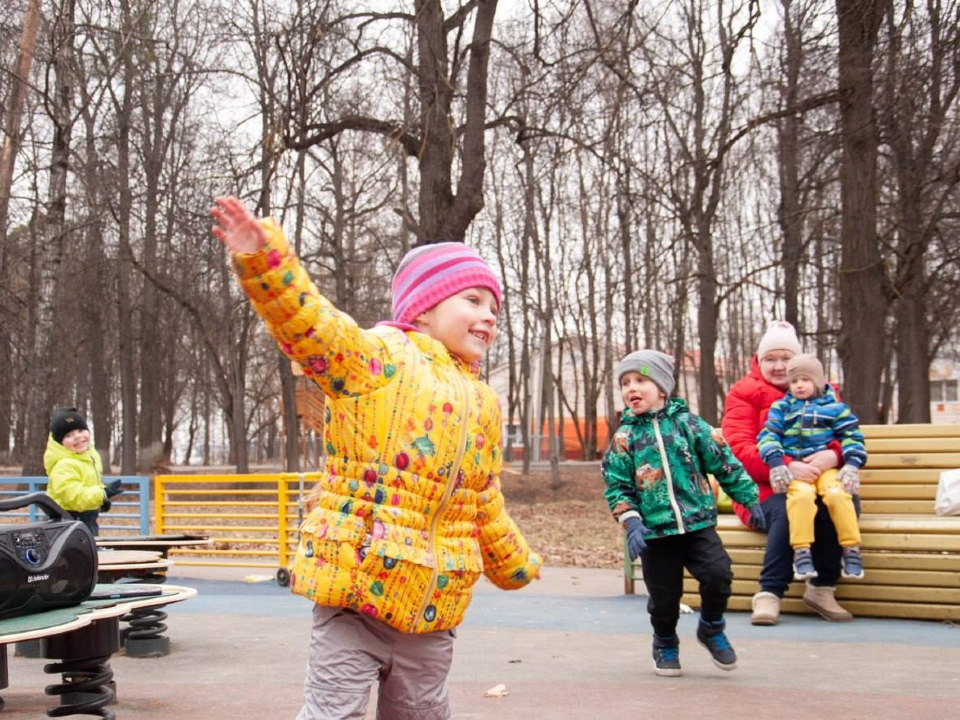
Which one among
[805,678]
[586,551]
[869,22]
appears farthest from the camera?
[586,551]

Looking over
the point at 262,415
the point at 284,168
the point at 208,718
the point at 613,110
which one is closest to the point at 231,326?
the point at 284,168

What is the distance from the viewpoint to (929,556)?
7266mm

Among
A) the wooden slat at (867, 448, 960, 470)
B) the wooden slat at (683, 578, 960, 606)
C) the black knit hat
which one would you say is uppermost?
the black knit hat

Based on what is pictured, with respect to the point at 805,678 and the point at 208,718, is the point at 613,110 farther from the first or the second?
the point at 208,718

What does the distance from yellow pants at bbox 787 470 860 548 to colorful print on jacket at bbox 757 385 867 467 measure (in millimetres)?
244

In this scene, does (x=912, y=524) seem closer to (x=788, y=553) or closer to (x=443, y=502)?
(x=788, y=553)

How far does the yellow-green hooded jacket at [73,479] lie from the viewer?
8.79 m

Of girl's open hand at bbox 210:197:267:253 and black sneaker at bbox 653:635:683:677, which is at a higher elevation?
girl's open hand at bbox 210:197:267:253

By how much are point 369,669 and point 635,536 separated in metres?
2.55

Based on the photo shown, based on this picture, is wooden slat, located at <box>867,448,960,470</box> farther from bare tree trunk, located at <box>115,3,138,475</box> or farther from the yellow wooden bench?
bare tree trunk, located at <box>115,3,138,475</box>

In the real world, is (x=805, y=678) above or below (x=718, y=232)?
below

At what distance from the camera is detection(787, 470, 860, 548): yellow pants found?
7.11m

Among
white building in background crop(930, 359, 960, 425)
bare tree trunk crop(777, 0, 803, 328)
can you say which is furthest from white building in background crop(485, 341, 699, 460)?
bare tree trunk crop(777, 0, 803, 328)

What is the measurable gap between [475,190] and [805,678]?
9759 millimetres
